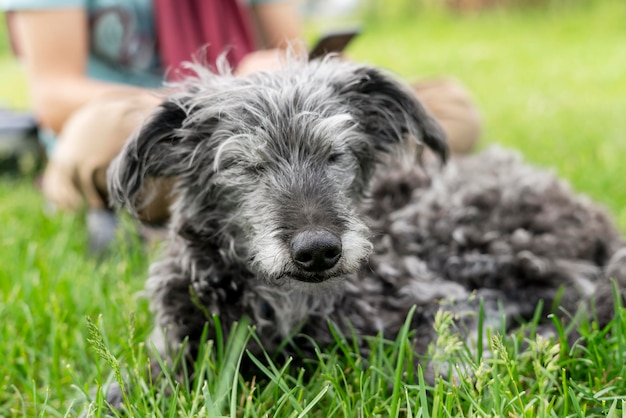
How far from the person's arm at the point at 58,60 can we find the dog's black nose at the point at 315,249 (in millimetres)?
2993

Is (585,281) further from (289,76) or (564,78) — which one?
(564,78)

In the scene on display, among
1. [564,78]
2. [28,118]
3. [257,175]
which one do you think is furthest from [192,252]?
[564,78]

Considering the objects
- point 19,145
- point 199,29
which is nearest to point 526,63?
point 199,29

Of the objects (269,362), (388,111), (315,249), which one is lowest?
(269,362)

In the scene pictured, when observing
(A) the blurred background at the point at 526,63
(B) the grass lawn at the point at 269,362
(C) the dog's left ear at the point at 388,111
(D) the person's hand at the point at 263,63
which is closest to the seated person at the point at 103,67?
(D) the person's hand at the point at 263,63

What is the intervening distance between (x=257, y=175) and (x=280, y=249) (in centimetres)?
39

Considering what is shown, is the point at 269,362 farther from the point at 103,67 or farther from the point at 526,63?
the point at 526,63

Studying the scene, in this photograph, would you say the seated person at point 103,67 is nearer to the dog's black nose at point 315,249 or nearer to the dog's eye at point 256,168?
the dog's eye at point 256,168

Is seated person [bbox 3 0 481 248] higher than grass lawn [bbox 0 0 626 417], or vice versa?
seated person [bbox 3 0 481 248]

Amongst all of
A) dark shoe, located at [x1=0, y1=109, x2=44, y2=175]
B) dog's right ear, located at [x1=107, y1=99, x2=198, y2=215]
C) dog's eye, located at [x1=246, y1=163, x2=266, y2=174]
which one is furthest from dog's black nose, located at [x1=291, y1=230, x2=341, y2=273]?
dark shoe, located at [x1=0, y1=109, x2=44, y2=175]

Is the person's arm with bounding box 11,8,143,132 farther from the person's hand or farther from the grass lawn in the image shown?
the person's hand

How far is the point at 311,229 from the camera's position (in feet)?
8.00

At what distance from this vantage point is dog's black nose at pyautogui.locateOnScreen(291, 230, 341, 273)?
242 centimetres

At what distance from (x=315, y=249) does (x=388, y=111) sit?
98 centimetres
